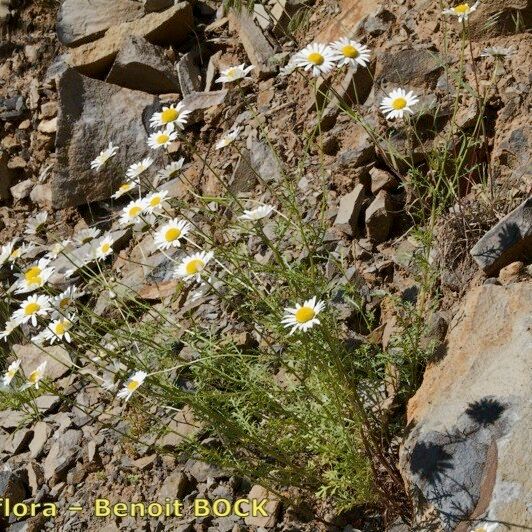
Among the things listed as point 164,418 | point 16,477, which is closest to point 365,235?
point 164,418

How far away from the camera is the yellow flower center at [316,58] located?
315cm

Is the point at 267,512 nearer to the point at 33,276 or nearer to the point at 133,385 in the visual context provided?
the point at 133,385

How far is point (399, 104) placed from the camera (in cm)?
338

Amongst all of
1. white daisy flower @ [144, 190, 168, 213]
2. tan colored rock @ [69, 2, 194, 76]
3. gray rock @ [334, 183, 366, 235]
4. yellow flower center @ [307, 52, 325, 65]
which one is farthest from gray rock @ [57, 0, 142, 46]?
yellow flower center @ [307, 52, 325, 65]

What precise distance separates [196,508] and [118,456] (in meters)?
0.68

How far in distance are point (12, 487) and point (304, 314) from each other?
224 cm

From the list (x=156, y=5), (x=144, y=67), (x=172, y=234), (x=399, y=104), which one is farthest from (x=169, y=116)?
(x=156, y=5)

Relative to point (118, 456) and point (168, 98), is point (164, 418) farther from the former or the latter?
point (168, 98)

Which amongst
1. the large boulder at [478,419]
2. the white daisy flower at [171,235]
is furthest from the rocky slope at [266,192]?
the white daisy flower at [171,235]

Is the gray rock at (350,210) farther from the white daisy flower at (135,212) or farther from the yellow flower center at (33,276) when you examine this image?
the yellow flower center at (33,276)

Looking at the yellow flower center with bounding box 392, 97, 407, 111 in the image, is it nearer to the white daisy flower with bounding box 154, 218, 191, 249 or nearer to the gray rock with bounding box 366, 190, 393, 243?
the gray rock with bounding box 366, 190, 393, 243

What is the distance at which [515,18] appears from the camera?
172 inches

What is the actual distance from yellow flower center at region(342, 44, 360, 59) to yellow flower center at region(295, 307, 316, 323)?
1.12 metres

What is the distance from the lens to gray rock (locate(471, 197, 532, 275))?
344 centimetres
